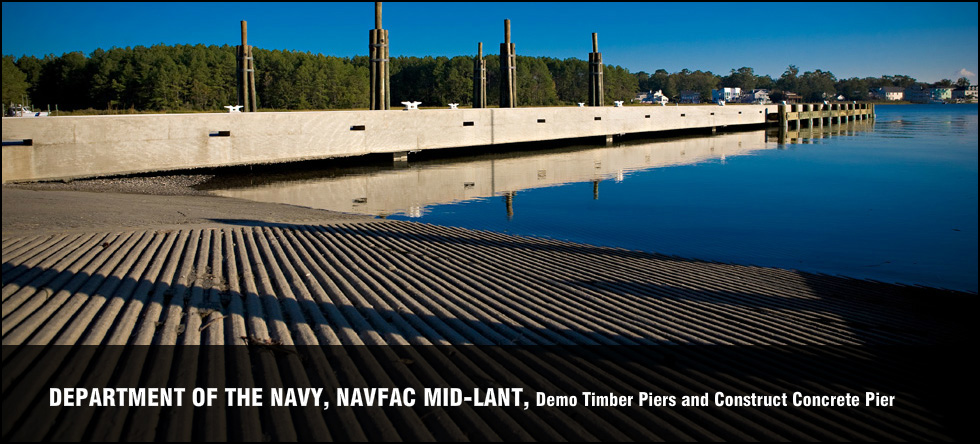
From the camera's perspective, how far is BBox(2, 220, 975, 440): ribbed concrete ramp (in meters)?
3.73

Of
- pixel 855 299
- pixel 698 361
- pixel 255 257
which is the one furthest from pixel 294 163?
pixel 698 361

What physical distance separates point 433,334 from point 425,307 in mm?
918

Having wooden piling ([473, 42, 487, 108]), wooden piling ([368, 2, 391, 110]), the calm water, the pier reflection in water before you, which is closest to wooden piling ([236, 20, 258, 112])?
wooden piling ([368, 2, 391, 110])

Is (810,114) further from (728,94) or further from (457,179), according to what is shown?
(728,94)

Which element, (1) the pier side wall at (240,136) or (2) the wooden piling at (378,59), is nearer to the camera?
(1) the pier side wall at (240,136)

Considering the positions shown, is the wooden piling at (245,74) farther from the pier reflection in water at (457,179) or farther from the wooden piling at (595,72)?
the wooden piling at (595,72)

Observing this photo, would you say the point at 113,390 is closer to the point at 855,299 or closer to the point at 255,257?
the point at 255,257

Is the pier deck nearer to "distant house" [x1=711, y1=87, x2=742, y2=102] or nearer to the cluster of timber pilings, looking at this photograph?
the cluster of timber pilings

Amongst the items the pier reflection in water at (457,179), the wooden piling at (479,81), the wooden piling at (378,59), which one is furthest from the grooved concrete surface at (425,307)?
the wooden piling at (479,81)

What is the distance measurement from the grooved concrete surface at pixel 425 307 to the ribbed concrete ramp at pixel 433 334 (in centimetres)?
2

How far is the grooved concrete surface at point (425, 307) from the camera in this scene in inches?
149

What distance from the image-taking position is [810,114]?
6056 centimetres

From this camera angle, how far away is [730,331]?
6160 millimetres

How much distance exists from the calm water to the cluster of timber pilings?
22363 millimetres
